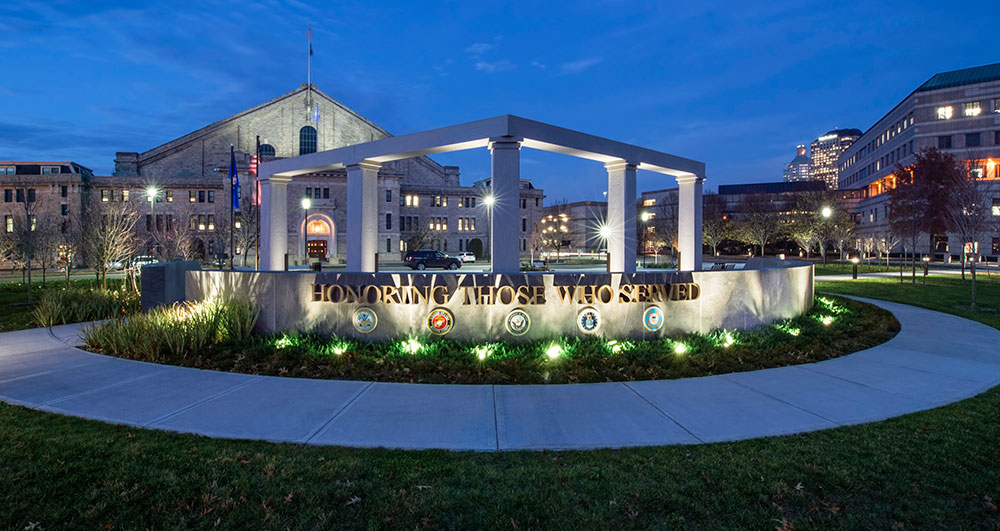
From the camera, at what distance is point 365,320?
1088 centimetres

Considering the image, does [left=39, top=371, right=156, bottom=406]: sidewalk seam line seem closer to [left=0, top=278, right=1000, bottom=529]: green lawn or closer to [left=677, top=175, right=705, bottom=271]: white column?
[left=0, top=278, right=1000, bottom=529]: green lawn

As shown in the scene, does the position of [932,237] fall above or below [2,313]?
above

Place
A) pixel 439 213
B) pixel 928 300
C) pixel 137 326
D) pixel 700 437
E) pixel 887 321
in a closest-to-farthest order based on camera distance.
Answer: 1. pixel 700 437
2. pixel 137 326
3. pixel 887 321
4. pixel 928 300
5. pixel 439 213

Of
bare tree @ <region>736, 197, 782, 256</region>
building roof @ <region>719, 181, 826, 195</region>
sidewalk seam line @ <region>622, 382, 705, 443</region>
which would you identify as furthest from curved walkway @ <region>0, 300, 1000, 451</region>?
building roof @ <region>719, 181, 826, 195</region>

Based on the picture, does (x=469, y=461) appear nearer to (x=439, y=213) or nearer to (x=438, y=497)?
(x=438, y=497)

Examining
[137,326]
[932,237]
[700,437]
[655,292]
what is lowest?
[700,437]

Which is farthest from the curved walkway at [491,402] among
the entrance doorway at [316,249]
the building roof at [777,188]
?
the building roof at [777,188]

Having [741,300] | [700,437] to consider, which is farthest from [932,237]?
[700,437]

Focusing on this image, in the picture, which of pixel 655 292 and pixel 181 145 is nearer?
pixel 655 292

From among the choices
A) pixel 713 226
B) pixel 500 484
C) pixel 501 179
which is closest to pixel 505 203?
pixel 501 179

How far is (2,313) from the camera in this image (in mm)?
16812

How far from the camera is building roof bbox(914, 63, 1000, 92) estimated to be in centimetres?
5756

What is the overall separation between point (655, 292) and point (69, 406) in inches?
437

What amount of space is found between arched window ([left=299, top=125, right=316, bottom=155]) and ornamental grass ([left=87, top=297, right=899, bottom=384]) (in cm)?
5025
